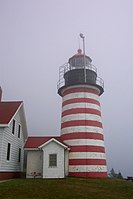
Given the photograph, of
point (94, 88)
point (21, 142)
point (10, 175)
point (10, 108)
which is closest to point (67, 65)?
point (94, 88)

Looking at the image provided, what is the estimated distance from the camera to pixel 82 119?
21.2 meters

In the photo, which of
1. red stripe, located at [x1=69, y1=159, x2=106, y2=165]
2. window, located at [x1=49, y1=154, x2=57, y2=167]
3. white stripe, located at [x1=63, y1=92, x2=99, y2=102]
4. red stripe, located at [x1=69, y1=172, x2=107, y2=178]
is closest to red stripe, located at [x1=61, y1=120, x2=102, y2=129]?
white stripe, located at [x1=63, y1=92, x2=99, y2=102]

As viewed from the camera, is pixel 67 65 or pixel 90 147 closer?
pixel 90 147

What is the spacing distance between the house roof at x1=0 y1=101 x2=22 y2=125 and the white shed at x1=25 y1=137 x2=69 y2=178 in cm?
338

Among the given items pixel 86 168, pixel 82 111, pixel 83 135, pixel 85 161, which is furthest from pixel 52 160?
pixel 82 111

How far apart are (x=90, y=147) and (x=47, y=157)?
360cm

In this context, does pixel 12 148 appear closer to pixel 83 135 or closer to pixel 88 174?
pixel 83 135

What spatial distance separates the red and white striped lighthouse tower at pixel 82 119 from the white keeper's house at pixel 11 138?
4152mm

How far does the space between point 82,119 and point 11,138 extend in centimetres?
608

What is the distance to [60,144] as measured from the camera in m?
20.0

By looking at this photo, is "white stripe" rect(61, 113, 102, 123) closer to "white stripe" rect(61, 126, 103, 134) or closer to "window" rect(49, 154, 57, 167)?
"white stripe" rect(61, 126, 103, 134)

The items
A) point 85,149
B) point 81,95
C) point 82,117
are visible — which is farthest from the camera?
point 81,95

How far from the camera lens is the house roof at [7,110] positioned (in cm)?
1826

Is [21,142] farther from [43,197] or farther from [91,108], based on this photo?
[43,197]
